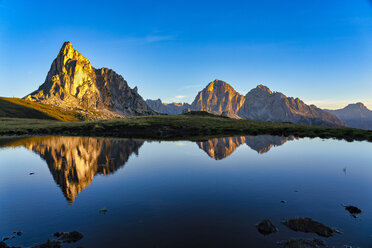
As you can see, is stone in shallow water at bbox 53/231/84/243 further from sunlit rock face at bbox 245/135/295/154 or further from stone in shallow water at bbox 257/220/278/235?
sunlit rock face at bbox 245/135/295/154

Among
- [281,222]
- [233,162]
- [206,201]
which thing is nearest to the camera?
[281,222]

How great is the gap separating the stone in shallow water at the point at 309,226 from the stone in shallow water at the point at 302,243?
960mm

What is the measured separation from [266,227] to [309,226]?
2487mm

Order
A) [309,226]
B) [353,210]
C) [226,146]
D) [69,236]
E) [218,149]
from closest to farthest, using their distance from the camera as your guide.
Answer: [69,236], [309,226], [353,210], [218,149], [226,146]

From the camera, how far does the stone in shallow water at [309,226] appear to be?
11273 millimetres

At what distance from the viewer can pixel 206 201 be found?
52.0 feet

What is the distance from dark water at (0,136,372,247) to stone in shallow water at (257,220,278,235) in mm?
322

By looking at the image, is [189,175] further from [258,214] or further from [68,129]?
[68,129]

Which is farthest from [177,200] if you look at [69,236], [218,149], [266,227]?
[218,149]

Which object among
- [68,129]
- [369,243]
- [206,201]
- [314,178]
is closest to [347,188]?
[314,178]

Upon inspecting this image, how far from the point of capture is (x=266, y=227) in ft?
38.1

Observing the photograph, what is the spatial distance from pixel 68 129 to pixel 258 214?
80.5 metres

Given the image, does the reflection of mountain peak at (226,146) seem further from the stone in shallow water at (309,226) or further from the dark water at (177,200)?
the stone in shallow water at (309,226)

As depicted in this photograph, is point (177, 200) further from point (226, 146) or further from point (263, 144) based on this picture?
point (263, 144)
